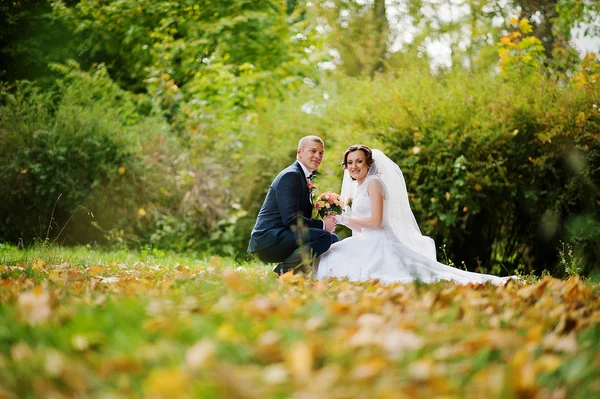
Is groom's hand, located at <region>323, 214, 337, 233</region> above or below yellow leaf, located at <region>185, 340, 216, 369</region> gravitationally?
below

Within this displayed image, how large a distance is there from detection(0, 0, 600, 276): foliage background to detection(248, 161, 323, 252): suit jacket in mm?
1841

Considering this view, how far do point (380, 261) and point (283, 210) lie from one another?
3.43 ft

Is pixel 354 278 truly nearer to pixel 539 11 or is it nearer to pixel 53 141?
pixel 53 141

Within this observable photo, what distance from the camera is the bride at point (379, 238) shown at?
5902mm

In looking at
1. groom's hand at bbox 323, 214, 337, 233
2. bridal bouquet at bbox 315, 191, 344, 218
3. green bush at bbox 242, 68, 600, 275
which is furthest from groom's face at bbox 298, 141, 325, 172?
green bush at bbox 242, 68, 600, 275

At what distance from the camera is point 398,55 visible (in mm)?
18906

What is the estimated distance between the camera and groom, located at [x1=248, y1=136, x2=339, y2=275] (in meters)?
6.06

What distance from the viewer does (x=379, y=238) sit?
6211 millimetres

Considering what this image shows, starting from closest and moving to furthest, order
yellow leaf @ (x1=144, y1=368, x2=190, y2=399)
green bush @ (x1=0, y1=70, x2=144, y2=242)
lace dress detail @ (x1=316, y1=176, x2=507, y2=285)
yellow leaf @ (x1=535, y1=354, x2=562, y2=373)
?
1. yellow leaf @ (x1=144, y1=368, x2=190, y2=399)
2. yellow leaf @ (x1=535, y1=354, x2=562, y2=373)
3. lace dress detail @ (x1=316, y1=176, x2=507, y2=285)
4. green bush @ (x1=0, y1=70, x2=144, y2=242)

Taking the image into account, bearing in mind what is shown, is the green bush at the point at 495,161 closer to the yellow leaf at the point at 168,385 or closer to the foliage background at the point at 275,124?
the foliage background at the point at 275,124

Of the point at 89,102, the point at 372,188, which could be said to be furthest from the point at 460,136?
the point at 89,102

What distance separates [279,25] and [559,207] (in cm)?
1053

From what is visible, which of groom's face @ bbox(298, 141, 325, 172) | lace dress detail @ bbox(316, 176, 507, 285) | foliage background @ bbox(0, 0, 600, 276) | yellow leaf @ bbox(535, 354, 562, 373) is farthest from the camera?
foliage background @ bbox(0, 0, 600, 276)

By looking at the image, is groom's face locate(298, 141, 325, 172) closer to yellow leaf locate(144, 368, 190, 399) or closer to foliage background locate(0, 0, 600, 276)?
foliage background locate(0, 0, 600, 276)
